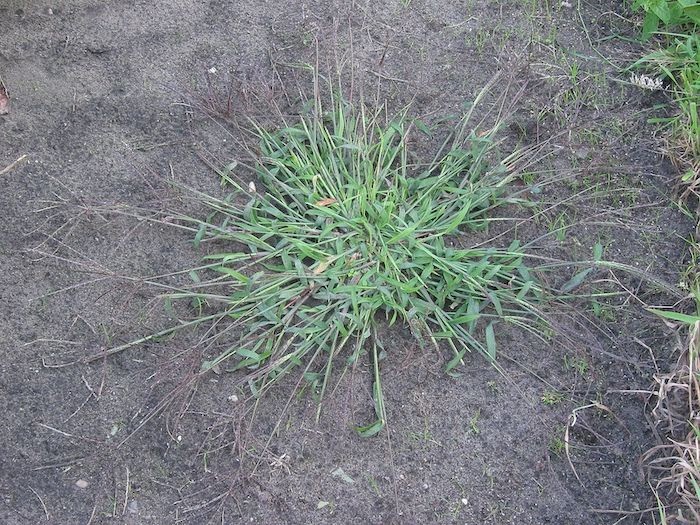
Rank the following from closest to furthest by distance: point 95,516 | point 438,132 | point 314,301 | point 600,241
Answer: point 95,516 → point 314,301 → point 600,241 → point 438,132

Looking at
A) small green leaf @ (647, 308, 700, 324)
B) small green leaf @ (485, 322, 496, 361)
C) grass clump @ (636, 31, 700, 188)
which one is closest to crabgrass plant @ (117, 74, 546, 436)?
small green leaf @ (485, 322, 496, 361)

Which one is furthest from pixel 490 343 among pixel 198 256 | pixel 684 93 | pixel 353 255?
pixel 684 93

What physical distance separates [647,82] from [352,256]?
50.1 inches

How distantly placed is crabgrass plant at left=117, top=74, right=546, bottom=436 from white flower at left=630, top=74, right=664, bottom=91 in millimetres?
600

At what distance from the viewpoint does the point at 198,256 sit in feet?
7.50

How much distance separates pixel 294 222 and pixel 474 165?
57 cm

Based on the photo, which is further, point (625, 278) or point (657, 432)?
point (625, 278)

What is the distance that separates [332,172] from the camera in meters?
2.37

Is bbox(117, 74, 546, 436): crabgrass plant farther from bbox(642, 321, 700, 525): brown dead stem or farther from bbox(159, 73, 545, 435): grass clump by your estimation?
bbox(642, 321, 700, 525): brown dead stem

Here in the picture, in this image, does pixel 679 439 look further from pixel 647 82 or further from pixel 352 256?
pixel 647 82

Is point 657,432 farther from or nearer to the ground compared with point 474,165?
nearer to the ground

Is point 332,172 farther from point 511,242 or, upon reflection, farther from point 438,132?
point 511,242

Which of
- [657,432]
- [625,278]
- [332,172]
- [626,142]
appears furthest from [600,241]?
[332,172]

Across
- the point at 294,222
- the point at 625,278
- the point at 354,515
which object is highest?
the point at 294,222
